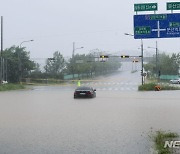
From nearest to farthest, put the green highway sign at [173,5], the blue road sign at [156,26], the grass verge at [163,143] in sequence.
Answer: the grass verge at [163,143]
the green highway sign at [173,5]
the blue road sign at [156,26]

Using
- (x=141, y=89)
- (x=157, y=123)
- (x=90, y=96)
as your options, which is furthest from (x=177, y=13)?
(x=141, y=89)

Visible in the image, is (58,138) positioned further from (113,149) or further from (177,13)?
(177,13)

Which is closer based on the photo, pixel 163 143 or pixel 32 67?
pixel 163 143

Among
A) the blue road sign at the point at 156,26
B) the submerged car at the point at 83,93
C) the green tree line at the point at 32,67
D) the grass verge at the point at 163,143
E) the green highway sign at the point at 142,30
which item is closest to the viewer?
the grass verge at the point at 163,143

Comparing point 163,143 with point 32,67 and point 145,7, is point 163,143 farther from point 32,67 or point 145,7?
point 32,67

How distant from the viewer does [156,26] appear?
23922 millimetres

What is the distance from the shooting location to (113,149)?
35.7 feet

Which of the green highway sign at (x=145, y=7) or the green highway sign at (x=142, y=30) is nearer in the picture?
the green highway sign at (x=145, y=7)

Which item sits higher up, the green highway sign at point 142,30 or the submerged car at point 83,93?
the green highway sign at point 142,30

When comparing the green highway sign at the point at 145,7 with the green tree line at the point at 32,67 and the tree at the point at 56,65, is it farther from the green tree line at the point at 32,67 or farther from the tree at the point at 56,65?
the tree at the point at 56,65

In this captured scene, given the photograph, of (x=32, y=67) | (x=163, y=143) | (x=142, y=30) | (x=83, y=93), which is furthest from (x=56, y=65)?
(x=163, y=143)

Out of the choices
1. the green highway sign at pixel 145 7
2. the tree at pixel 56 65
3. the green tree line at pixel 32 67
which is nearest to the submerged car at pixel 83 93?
the green highway sign at pixel 145 7

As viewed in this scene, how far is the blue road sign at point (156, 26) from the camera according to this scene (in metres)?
22.8

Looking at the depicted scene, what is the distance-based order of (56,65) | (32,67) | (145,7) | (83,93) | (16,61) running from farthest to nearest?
(56,65)
(32,67)
(16,61)
(83,93)
(145,7)
